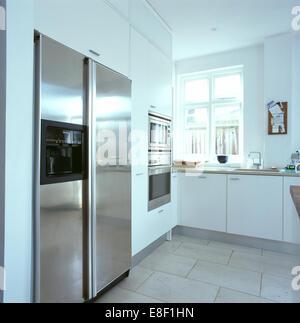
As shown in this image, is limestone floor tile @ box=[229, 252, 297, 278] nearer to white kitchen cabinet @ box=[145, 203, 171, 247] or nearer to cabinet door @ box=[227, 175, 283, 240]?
cabinet door @ box=[227, 175, 283, 240]

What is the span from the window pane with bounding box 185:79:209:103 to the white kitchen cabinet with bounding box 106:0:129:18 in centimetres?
219

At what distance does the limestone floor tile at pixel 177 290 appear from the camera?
186 cm

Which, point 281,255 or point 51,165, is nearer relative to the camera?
point 51,165

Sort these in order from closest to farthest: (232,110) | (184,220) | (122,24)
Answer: (122,24) < (184,220) < (232,110)

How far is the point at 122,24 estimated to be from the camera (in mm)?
2078

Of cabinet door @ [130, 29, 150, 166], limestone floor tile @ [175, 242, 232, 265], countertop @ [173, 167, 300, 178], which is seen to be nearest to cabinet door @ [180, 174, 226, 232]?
countertop @ [173, 167, 300, 178]

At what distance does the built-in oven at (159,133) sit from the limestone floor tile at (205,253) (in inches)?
48.2

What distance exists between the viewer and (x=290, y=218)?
8.98ft

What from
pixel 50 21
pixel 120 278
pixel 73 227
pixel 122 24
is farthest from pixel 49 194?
pixel 122 24

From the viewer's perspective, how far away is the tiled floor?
188cm

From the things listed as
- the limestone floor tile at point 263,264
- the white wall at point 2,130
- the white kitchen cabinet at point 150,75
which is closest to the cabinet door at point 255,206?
the limestone floor tile at point 263,264
